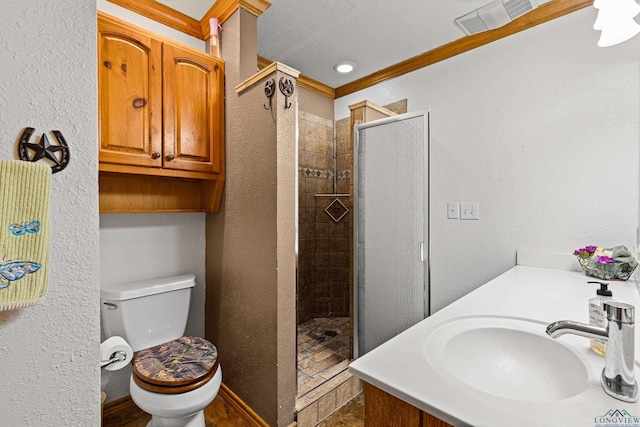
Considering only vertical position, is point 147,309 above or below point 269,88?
below

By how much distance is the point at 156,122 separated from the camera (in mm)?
1600

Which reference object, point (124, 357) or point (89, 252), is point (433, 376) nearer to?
point (89, 252)

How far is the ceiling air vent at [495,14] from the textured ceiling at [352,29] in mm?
169

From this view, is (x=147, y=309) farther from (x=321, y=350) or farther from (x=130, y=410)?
(x=321, y=350)

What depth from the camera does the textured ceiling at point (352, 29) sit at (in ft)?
5.96

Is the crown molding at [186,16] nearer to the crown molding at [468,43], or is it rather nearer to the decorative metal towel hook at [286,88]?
the decorative metal towel hook at [286,88]

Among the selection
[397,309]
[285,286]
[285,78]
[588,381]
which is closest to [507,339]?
[588,381]

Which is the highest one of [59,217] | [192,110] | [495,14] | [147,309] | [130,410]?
[495,14]

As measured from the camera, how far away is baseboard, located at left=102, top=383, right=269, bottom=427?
5.33ft

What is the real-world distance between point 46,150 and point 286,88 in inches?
38.2

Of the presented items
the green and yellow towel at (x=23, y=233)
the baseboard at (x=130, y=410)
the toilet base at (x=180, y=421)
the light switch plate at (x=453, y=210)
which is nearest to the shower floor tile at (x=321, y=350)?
the baseboard at (x=130, y=410)

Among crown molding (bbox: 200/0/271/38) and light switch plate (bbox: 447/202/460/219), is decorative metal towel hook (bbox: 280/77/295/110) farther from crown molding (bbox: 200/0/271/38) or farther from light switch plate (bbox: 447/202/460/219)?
light switch plate (bbox: 447/202/460/219)

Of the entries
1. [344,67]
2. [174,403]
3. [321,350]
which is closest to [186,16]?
[344,67]

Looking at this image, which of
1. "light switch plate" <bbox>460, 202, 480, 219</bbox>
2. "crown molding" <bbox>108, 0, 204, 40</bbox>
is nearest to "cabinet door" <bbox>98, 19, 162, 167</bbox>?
"crown molding" <bbox>108, 0, 204, 40</bbox>
